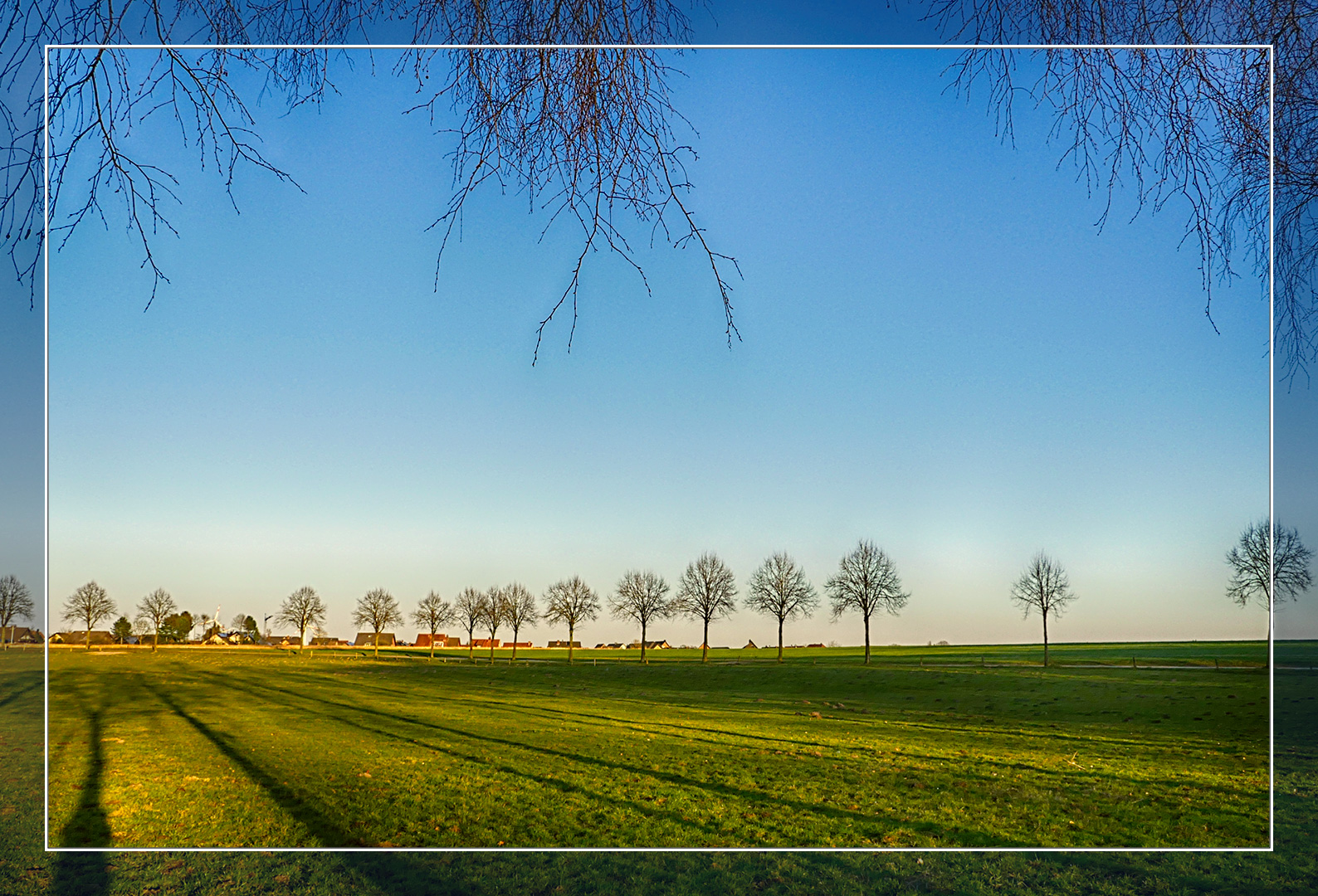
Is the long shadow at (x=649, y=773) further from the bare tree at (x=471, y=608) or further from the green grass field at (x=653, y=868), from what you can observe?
the bare tree at (x=471, y=608)

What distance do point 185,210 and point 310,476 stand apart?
1421mm

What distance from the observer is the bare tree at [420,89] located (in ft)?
7.39

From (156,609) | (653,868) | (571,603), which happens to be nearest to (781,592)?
(571,603)

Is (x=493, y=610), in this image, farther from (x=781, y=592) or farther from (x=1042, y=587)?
(x=1042, y=587)

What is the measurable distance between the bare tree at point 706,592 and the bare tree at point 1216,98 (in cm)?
246

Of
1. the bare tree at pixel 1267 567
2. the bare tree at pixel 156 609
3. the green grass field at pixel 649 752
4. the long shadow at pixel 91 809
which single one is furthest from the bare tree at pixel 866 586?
the long shadow at pixel 91 809

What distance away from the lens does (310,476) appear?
3801 millimetres

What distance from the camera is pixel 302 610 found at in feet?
12.3

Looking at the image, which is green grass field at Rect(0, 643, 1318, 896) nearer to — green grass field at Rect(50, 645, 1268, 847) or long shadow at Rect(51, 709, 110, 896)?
long shadow at Rect(51, 709, 110, 896)

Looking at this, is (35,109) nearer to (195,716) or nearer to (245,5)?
(245,5)

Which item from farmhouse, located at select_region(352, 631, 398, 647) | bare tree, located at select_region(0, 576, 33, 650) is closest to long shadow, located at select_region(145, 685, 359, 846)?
farmhouse, located at select_region(352, 631, 398, 647)

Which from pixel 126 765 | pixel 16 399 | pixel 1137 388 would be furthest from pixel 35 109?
pixel 1137 388

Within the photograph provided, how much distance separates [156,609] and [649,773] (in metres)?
2.79

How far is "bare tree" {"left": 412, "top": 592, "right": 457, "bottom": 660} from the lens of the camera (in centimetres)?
378
